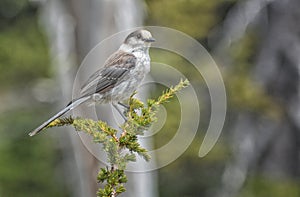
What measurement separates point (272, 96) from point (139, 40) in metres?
7.82

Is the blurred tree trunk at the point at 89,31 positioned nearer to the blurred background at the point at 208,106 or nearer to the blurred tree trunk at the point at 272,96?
the blurred background at the point at 208,106

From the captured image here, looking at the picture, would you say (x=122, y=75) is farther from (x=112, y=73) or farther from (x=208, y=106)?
(x=208, y=106)

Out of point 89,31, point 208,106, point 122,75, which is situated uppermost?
point 208,106

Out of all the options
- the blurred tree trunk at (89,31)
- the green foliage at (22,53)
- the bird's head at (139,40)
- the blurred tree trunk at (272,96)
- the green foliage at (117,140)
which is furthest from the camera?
the green foliage at (22,53)

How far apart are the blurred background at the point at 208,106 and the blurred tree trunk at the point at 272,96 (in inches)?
0.6

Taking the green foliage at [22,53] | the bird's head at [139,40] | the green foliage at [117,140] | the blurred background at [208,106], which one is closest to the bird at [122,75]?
the bird's head at [139,40]

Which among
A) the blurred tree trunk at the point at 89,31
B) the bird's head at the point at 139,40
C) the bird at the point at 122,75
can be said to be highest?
the blurred tree trunk at the point at 89,31

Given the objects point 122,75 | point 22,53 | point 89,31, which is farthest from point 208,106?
point 122,75

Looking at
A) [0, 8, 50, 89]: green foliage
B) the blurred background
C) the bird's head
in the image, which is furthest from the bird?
[0, 8, 50, 89]: green foliage

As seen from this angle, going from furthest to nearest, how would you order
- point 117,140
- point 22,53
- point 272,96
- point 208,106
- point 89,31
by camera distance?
point 22,53
point 272,96
point 208,106
point 89,31
point 117,140

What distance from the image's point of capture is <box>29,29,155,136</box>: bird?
103 inches

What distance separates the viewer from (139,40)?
8.57 ft

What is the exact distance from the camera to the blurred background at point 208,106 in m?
9.71

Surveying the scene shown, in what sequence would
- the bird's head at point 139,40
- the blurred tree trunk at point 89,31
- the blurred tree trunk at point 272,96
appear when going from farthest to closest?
the blurred tree trunk at point 272,96, the blurred tree trunk at point 89,31, the bird's head at point 139,40
